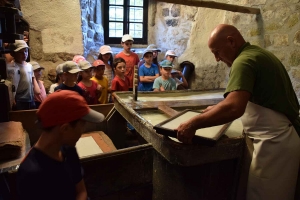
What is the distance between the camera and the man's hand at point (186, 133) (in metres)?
1.28

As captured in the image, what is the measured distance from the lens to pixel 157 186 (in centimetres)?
167

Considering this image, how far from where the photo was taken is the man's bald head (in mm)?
1455

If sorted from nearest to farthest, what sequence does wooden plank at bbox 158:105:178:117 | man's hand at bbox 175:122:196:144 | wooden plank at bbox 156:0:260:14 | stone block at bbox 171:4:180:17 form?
man's hand at bbox 175:122:196:144 → wooden plank at bbox 158:105:178:117 → wooden plank at bbox 156:0:260:14 → stone block at bbox 171:4:180:17

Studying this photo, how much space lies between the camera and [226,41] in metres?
1.46

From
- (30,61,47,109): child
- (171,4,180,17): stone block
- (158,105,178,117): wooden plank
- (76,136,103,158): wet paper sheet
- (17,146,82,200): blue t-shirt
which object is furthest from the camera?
(171,4,180,17): stone block

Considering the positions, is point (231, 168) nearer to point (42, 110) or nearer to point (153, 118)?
point (153, 118)

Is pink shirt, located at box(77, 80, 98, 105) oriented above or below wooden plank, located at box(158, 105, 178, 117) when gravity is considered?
below

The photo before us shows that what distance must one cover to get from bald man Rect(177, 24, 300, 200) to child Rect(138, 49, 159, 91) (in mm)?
2256

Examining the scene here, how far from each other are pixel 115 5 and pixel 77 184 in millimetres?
4713

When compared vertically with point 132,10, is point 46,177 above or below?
below

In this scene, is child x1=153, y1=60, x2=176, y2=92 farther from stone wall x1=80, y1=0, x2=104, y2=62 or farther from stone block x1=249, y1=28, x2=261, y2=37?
stone wall x1=80, y1=0, x2=104, y2=62

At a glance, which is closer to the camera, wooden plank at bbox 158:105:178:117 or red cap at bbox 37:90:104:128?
red cap at bbox 37:90:104:128

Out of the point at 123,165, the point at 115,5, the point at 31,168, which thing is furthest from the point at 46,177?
the point at 115,5

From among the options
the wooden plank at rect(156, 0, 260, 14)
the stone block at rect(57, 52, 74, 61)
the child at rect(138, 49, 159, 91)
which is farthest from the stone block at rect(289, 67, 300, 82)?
the stone block at rect(57, 52, 74, 61)
